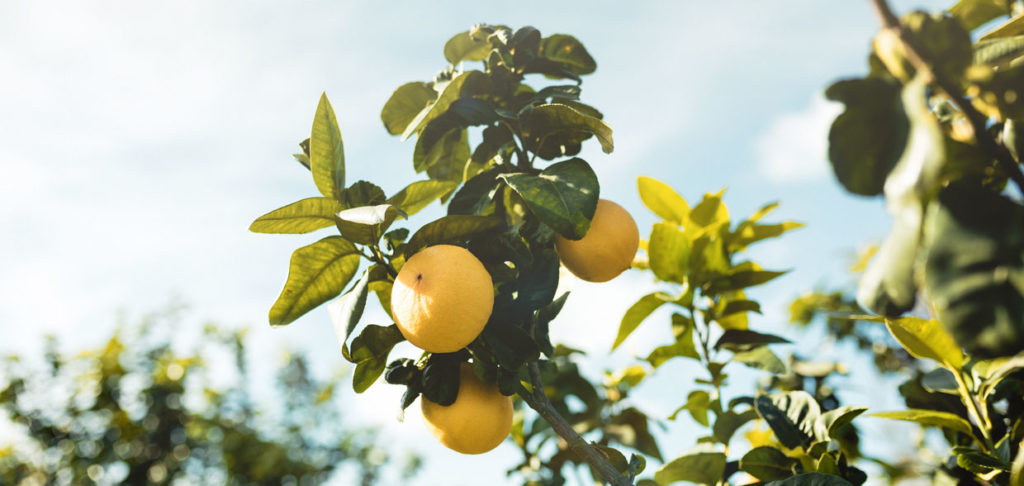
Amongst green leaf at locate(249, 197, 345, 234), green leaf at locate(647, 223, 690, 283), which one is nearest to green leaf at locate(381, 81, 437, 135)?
green leaf at locate(249, 197, 345, 234)

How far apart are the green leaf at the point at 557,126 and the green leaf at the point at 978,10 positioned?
1.56ft

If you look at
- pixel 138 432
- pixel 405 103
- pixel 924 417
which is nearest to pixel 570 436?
pixel 924 417

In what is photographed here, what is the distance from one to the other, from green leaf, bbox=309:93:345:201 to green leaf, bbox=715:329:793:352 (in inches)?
34.7

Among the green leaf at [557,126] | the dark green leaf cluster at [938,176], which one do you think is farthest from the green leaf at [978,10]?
the green leaf at [557,126]

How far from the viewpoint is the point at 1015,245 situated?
18.1 inches

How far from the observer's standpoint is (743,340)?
1.33 metres

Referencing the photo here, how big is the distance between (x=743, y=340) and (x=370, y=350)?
79 cm

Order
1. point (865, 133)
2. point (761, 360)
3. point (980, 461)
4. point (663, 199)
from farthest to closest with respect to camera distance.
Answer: point (663, 199)
point (761, 360)
point (980, 461)
point (865, 133)

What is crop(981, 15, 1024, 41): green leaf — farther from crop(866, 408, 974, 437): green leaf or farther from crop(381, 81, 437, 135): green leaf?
crop(381, 81, 437, 135): green leaf

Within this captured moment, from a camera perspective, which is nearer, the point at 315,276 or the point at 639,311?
the point at 315,276

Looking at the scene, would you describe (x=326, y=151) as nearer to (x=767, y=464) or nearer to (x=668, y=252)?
(x=668, y=252)

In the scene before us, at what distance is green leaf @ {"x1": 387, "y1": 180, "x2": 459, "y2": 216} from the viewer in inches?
43.4

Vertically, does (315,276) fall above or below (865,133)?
below

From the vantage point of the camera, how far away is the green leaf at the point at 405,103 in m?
1.34
